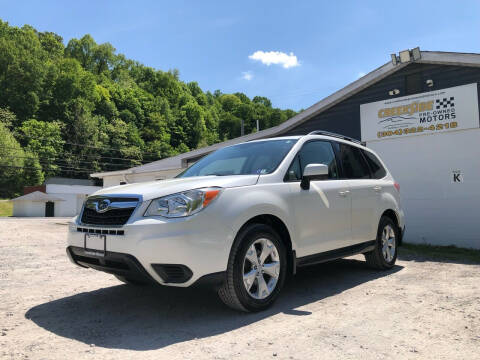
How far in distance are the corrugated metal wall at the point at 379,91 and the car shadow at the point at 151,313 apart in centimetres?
639

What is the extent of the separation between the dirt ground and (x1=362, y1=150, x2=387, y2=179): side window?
1.46 metres

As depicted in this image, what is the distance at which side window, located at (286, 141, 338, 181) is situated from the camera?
4.29m

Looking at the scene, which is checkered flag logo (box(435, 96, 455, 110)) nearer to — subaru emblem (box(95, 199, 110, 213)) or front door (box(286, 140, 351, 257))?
front door (box(286, 140, 351, 257))

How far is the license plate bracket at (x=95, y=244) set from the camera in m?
3.40

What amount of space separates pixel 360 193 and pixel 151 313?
2996mm

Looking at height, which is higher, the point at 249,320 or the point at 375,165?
the point at 375,165

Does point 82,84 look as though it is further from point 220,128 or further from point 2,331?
point 2,331

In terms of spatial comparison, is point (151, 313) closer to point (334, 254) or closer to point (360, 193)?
point (334, 254)

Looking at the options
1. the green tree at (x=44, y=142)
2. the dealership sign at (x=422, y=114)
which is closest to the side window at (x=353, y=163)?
the dealership sign at (x=422, y=114)

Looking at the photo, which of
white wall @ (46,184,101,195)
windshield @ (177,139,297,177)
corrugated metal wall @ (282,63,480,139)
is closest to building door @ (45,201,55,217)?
white wall @ (46,184,101,195)

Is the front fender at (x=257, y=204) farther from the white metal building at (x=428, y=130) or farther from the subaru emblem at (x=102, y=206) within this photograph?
the white metal building at (x=428, y=130)

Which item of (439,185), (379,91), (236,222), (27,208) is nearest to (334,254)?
(236,222)

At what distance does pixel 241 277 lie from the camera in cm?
346

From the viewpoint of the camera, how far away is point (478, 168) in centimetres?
873
